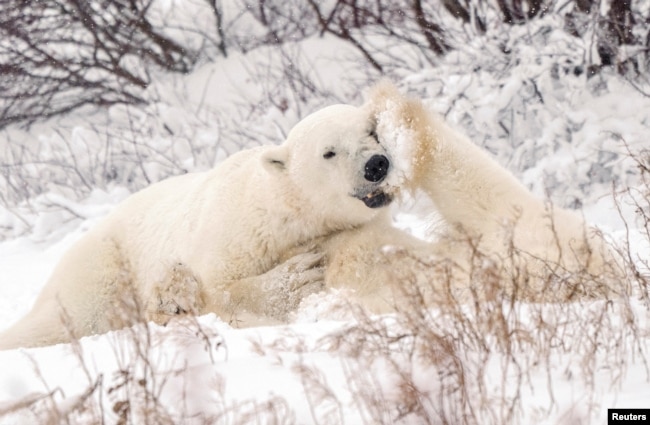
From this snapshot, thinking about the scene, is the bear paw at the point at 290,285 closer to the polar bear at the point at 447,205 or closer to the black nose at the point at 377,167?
the polar bear at the point at 447,205

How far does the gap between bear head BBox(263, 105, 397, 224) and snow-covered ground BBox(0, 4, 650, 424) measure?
523 millimetres

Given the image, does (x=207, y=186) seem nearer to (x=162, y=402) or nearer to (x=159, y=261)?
(x=159, y=261)

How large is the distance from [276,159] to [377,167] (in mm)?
528

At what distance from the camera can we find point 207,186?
439cm

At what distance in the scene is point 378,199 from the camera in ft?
12.1

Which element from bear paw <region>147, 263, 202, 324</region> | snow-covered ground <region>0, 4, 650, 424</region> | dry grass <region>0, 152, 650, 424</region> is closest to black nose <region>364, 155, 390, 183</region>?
snow-covered ground <region>0, 4, 650, 424</region>

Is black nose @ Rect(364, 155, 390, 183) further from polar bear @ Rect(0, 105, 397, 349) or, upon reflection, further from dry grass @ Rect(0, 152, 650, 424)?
dry grass @ Rect(0, 152, 650, 424)

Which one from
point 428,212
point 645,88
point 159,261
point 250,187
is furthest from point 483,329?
point 645,88

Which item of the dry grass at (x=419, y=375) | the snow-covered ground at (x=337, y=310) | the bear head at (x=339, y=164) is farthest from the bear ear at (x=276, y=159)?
the dry grass at (x=419, y=375)

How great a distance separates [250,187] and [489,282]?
2203 mm

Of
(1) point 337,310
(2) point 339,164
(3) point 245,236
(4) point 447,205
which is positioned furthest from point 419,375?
(3) point 245,236

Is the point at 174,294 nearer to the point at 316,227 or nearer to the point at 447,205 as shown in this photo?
the point at 316,227

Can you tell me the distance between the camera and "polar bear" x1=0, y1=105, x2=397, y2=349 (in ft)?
12.0

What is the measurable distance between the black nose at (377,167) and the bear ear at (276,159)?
466 millimetres
